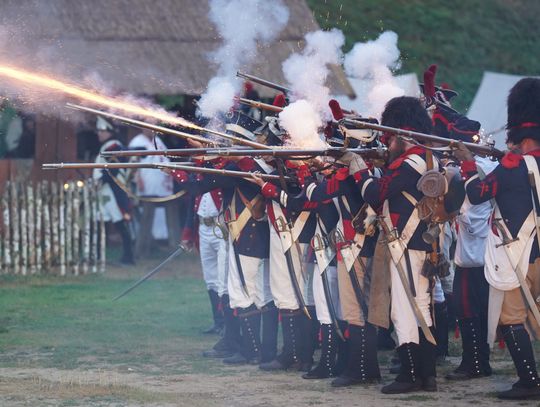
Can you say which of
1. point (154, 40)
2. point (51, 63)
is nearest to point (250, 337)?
point (51, 63)

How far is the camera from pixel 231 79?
35.1ft

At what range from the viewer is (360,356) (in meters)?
8.27

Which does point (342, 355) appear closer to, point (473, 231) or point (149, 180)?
point (473, 231)

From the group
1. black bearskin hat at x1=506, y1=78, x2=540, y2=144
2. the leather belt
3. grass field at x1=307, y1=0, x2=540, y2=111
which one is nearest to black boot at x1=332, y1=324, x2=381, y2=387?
black bearskin hat at x1=506, y1=78, x2=540, y2=144

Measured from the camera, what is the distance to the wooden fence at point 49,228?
15.4 m

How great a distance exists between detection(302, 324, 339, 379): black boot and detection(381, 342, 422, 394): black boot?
0.80 meters

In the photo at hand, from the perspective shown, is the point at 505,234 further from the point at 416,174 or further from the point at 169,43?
the point at 169,43

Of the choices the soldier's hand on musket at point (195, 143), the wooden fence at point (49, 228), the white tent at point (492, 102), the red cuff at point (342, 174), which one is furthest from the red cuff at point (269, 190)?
the white tent at point (492, 102)

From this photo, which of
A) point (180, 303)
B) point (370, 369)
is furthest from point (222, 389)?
point (180, 303)

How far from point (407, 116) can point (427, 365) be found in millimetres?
1822

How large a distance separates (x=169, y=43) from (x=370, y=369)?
11.3m

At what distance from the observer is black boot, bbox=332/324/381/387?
8.24 metres

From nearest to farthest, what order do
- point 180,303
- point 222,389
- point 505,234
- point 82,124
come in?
1. point 505,234
2. point 222,389
3. point 180,303
4. point 82,124

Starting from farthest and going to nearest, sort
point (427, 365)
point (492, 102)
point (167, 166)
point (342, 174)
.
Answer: point (492, 102) → point (167, 166) → point (342, 174) → point (427, 365)
